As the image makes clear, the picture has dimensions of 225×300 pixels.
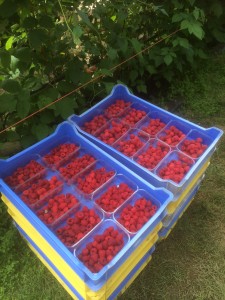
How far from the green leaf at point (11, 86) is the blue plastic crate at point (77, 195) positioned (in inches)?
12.3

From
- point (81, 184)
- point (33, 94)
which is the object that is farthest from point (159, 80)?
point (81, 184)

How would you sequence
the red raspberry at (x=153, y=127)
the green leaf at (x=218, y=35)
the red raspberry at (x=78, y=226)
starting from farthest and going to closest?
1. the green leaf at (x=218, y=35)
2. the red raspberry at (x=153, y=127)
3. the red raspberry at (x=78, y=226)

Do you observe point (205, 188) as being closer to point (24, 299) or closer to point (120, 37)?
point (120, 37)

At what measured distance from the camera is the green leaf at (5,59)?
1482 mm

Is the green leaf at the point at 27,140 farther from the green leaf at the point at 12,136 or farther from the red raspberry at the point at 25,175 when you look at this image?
the red raspberry at the point at 25,175

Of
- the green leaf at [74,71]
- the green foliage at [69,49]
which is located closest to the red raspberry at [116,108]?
the green foliage at [69,49]

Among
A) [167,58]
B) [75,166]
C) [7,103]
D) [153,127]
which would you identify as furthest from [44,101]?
[167,58]

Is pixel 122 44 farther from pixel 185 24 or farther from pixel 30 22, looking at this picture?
pixel 30 22

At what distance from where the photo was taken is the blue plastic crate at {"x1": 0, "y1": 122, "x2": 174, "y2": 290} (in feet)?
3.61

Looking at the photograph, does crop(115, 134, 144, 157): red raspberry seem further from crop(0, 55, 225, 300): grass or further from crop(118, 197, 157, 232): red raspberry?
crop(0, 55, 225, 300): grass

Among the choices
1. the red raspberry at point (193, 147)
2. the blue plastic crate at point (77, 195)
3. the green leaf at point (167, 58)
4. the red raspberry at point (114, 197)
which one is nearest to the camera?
the blue plastic crate at point (77, 195)

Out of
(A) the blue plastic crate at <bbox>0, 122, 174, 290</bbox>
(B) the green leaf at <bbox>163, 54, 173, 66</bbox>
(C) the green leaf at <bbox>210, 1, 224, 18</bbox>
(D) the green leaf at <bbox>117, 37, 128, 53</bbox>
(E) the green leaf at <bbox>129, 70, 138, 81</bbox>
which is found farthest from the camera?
(C) the green leaf at <bbox>210, 1, 224, 18</bbox>

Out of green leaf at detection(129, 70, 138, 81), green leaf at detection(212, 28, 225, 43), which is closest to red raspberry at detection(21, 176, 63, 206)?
green leaf at detection(129, 70, 138, 81)

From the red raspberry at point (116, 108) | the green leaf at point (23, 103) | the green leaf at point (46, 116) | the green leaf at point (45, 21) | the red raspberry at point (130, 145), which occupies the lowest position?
the red raspberry at point (130, 145)
